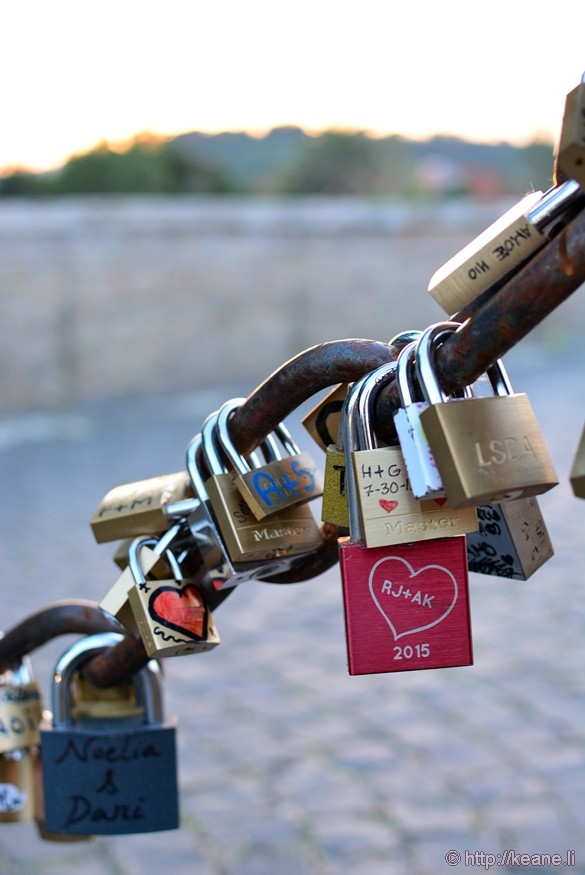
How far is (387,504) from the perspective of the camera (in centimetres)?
63

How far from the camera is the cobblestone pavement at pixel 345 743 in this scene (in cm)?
223

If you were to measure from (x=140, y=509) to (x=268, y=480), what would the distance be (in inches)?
5.1

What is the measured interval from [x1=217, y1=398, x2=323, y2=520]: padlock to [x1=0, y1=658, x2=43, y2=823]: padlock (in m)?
0.42

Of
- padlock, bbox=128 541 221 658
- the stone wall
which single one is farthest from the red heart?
the stone wall

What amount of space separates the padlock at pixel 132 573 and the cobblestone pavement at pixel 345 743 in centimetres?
151

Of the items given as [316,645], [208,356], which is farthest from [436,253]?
[316,645]

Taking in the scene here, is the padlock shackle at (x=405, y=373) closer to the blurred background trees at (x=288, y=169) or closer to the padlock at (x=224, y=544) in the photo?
the padlock at (x=224, y=544)

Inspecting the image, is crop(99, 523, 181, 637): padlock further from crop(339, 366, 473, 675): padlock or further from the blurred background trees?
the blurred background trees

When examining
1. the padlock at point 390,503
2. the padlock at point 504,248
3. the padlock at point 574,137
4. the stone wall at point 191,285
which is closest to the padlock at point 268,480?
the padlock at point 390,503

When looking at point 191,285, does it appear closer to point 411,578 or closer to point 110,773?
point 110,773

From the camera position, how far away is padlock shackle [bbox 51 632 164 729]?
96cm

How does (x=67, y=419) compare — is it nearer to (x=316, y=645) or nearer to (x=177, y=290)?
(x=177, y=290)

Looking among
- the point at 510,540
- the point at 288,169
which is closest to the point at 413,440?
the point at 510,540

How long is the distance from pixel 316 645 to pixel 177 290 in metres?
9.17
